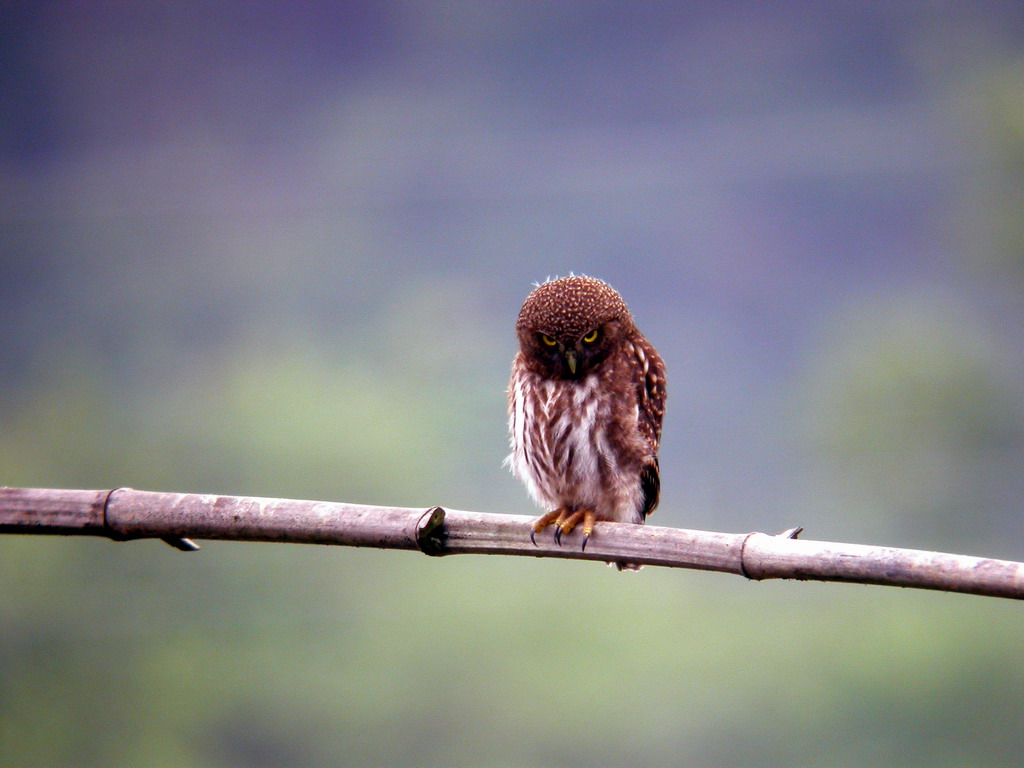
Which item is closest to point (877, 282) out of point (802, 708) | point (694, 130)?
point (694, 130)

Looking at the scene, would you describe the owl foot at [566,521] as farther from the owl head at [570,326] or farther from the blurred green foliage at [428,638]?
the blurred green foliage at [428,638]

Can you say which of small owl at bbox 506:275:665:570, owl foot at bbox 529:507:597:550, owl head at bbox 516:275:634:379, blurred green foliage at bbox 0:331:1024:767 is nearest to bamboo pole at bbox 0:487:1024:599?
owl foot at bbox 529:507:597:550

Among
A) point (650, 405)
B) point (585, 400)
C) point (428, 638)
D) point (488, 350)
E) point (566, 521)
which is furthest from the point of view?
point (488, 350)

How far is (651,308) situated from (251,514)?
11022mm

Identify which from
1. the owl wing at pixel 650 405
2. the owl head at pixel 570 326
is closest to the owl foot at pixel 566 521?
the owl wing at pixel 650 405

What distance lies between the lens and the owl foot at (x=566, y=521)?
2729 millimetres

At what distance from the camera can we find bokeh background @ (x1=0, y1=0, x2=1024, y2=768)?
29.5 feet

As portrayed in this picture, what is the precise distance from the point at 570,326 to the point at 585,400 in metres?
0.27

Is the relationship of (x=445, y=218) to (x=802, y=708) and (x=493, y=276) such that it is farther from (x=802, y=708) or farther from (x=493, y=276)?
(x=802, y=708)

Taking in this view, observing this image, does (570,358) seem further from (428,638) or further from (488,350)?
(488,350)

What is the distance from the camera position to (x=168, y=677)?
30.2 ft

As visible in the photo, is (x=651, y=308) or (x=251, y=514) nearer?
(x=251, y=514)

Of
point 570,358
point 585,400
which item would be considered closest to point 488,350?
point 585,400

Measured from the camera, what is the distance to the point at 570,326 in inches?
116
